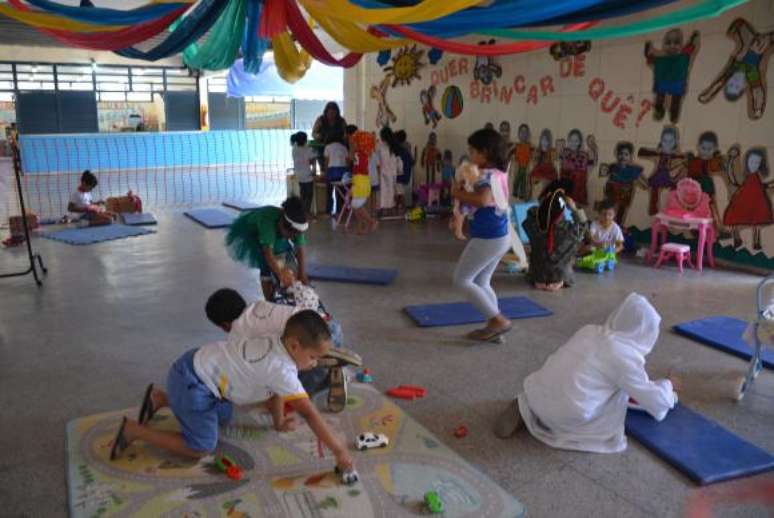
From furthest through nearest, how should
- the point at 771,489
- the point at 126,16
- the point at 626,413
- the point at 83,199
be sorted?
1. the point at 83,199
2. the point at 126,16
3. the point at 626,413
4. the point at 771,489

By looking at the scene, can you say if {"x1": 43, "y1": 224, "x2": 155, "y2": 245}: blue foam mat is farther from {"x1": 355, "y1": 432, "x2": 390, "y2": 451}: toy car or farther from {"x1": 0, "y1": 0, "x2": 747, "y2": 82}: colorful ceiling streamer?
{"x1": 355, "y1": 432, "x2": 390, "y2": 451}: toy car

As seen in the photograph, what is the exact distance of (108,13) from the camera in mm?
5578

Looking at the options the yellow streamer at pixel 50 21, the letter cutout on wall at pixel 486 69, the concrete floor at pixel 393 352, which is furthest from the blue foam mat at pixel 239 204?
the yellow streamer at pixel 50 21

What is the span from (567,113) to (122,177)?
10.8 m

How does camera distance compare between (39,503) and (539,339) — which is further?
(539,339)

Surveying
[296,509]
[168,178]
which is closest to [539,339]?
[296,509]

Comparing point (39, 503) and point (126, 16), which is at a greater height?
point (126, 16)

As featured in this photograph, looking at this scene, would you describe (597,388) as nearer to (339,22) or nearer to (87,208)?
(339,22)

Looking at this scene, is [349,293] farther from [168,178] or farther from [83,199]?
[168,178]

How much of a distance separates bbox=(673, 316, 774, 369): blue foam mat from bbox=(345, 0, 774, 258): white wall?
73.4 inches

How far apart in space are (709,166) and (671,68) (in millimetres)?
1115

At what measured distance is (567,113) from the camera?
7949mm

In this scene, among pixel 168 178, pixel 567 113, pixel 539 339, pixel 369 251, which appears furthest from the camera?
pixel 168 178

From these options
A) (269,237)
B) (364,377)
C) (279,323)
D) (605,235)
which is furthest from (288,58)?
(279,323)
